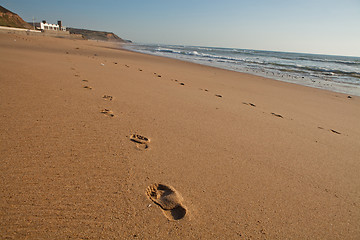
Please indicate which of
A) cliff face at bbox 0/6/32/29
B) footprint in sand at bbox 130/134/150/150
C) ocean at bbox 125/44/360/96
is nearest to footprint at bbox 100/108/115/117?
footprint in sand at bbox 130/134/150/150

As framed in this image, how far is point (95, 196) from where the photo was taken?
1238 mm

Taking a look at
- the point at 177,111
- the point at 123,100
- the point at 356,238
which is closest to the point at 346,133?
the point at 356,238

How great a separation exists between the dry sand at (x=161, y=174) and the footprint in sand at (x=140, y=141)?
20 millimetres

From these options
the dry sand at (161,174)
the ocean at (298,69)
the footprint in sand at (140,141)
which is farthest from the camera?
the ocean at (298,69)

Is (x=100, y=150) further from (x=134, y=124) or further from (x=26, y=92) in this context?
(x=26, y=92)

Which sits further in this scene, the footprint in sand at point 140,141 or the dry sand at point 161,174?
the footprint in sand at point 140,141

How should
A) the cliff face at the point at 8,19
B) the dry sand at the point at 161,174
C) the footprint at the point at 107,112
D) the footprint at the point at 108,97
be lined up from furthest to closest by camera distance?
the cliff face at the point at 8,19, the footprint at the point at 108,97, the footprint at the point at 107,112, the dry sand at the point at 161,174

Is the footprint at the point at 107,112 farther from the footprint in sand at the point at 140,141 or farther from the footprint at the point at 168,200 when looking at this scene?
the footprint at the point at 168,200

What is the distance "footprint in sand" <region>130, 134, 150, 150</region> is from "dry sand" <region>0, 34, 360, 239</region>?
0.02 m

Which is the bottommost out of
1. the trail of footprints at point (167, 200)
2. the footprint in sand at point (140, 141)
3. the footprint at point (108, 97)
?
the trail of footprints at point (167, 200)

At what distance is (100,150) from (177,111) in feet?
4.91

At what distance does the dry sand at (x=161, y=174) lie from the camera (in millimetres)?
1123

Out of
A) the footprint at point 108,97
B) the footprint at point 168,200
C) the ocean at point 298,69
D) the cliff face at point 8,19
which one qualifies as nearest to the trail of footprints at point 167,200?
the footprint at point 168,200

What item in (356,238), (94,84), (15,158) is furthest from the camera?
(94,84)
